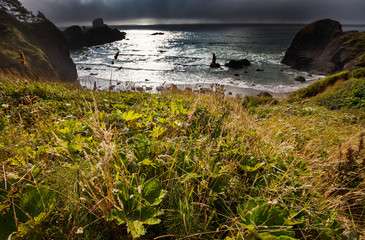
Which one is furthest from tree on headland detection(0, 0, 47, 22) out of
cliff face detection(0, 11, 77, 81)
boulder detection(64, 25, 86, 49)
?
boulder detection(64, 25, 86, 49)

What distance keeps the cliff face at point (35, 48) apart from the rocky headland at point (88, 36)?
157ft

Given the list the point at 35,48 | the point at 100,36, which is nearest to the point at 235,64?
the point at 35,48

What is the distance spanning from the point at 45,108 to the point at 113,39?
111 metres

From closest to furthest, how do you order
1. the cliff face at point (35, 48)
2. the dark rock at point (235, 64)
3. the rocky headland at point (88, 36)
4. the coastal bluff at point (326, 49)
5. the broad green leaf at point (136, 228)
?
the broad green leaf at point (136, 228)
the cliff face at point (35, 48)
the coastal bluff at point (326, 49)
the dark rock at point (235, 64)
the rocky headland at point (88, 36)

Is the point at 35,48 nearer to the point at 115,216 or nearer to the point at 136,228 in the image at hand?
the point at 115,216

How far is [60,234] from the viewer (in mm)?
1241

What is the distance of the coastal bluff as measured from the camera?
107 ft

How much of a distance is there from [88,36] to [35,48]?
246 feet

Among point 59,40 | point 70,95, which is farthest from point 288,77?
point 59,40

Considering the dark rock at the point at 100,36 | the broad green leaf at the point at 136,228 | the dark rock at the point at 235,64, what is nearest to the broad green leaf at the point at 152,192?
the broad green leaf at the point at 136,228

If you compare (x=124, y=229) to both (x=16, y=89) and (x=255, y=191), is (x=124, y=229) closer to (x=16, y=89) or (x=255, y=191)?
(x=255, y=191)

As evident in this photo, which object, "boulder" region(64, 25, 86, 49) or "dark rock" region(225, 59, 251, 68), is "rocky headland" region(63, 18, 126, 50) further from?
"dark rock" region(225, 59, 251, 68)

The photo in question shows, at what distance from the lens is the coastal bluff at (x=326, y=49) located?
32625 mm

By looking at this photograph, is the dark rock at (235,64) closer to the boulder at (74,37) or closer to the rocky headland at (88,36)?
the rocky headland at (88,36)
